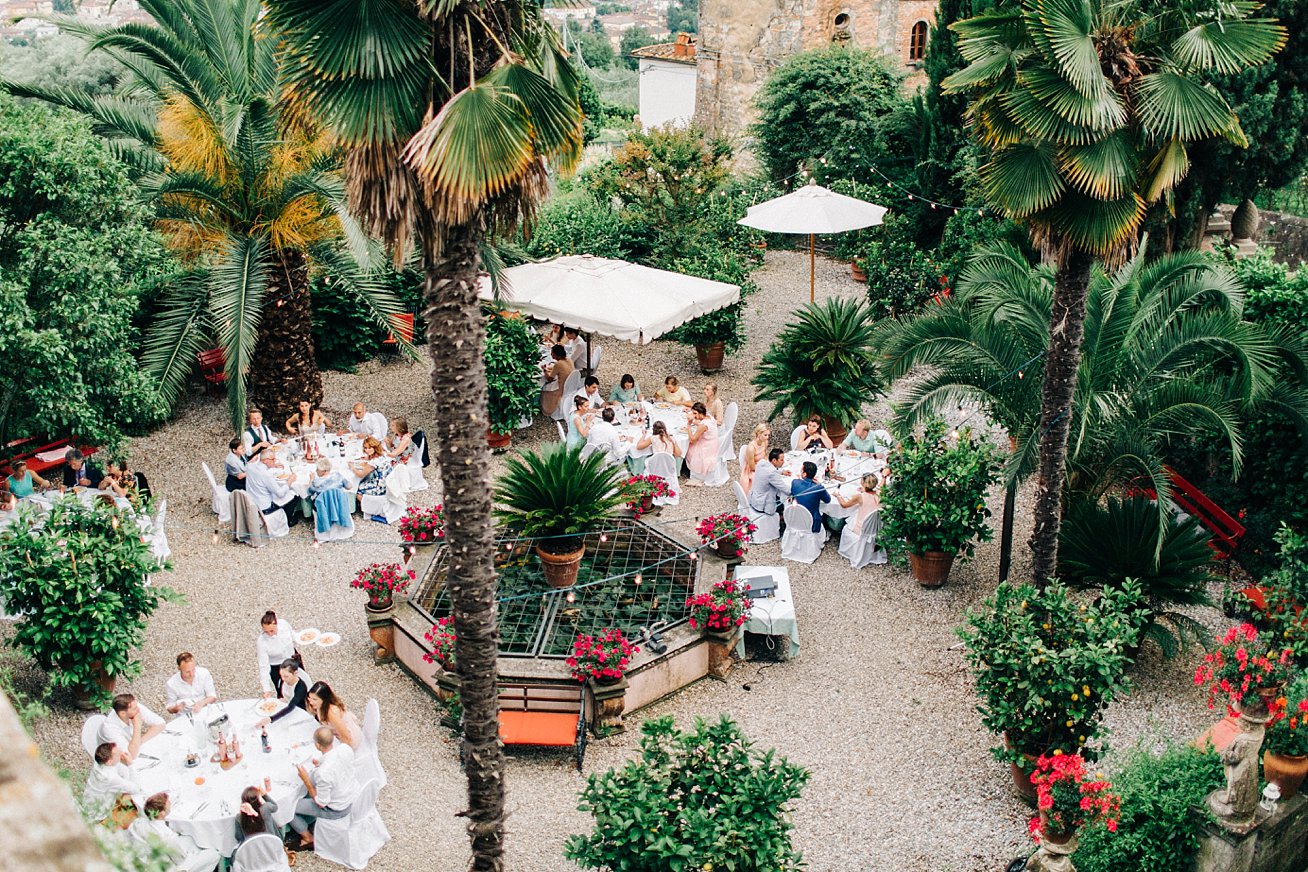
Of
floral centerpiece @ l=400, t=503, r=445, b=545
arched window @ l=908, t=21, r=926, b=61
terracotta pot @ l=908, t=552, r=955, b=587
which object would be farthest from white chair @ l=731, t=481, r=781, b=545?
arched window @ l=908, t=21, r=926, b=61

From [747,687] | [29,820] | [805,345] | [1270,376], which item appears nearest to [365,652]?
[747,687]

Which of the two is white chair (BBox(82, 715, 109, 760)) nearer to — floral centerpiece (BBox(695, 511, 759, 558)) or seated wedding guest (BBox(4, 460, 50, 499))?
seated wedding guest (BBox(4, 460, 50, 499))

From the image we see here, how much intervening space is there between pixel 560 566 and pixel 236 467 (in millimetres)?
4536

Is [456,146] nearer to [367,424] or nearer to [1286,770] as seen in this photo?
[1286,770]

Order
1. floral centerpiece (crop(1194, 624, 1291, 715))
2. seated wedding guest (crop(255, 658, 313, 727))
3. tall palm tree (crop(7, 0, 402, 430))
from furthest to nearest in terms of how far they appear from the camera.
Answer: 1. tall palm tree (crop(7, 0, 402, 430))
2. seated wedding guest (crop(255, 658, 313, 727))
3. floral centerpiece (crop(1194, 624, 1291, 715))

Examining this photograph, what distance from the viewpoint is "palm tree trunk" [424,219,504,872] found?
275 inches

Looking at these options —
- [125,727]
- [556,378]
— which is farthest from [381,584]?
[556,378]

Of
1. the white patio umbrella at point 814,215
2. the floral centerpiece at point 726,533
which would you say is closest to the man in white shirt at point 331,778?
the floral centerpiece at point 726,533

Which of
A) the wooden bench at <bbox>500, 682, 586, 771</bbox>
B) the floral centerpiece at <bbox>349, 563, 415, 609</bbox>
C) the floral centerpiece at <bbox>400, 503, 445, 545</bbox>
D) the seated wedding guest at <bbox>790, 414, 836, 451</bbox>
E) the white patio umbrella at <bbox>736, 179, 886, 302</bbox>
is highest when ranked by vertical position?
the white patio umbrella at <bbox>736, 179, 886, 302</bbox>

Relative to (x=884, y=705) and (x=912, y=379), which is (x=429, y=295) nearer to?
(x=884, y=705)

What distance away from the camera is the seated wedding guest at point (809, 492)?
13.2 metres

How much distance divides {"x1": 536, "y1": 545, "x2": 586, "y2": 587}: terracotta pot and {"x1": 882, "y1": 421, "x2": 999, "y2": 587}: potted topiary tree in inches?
138

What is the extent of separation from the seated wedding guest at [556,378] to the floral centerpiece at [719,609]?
632cm

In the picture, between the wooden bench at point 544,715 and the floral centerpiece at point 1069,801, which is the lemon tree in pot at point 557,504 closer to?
the wooden bench at point 544,715
